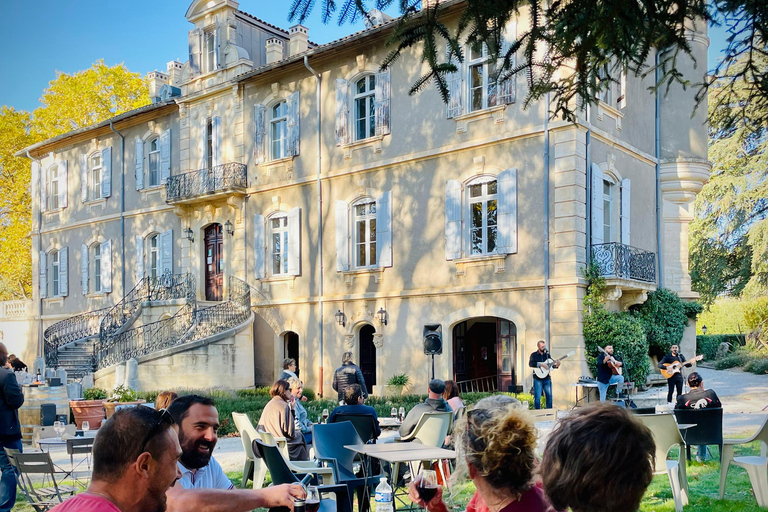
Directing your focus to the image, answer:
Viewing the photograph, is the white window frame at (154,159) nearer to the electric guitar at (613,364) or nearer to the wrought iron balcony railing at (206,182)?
the wrought iron balcony railing at (206,182)

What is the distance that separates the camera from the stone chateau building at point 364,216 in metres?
15.9

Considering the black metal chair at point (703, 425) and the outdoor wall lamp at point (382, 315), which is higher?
the outdoor wall lamp at point (382, 315)

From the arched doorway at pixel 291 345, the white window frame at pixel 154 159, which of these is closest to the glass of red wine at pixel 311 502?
the arched doorway at pixel 291 345

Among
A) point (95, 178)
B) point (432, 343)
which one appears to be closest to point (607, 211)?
point (432, 343)

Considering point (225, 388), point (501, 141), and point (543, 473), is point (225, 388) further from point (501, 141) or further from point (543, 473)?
point (543, 473)

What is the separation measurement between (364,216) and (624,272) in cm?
644

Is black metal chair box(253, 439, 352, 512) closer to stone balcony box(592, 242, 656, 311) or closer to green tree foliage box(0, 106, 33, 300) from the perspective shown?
stone balcony box(592, 242, 656, 311)

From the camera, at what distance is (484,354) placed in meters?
18.8

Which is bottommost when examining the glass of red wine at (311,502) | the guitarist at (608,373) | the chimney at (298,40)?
the guitarist at (608,373)

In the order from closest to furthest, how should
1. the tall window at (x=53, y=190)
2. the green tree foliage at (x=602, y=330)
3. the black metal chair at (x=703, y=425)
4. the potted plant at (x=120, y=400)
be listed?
the black metal chair at (x=703, y=425)
the potted plant at (x=120, y=400)
the green tree foliage at (x=602, y=330)
the tall window at (x=53, y=190)

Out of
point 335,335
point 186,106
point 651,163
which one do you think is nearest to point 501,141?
point 651,163

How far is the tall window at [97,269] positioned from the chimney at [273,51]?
977 cm

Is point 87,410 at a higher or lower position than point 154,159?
lower

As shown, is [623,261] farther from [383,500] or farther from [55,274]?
[55,274]
